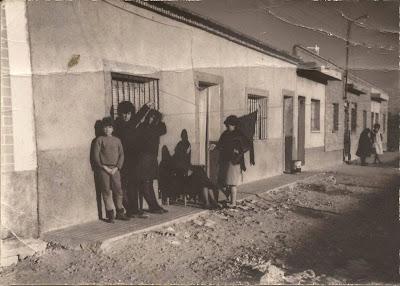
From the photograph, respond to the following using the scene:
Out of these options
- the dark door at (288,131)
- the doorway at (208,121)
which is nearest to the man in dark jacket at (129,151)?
the doorway at (208,121)

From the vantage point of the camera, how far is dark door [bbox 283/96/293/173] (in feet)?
42.8

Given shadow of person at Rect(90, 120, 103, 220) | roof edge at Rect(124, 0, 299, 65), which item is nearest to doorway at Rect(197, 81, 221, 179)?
roof edge at Rect(124, 0, 299, 65)

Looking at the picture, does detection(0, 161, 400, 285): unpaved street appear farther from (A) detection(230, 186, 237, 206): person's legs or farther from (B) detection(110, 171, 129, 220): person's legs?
(B) detection(110, 171, 129, 220): person's legs

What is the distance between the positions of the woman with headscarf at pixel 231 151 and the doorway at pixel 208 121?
1.52 metres

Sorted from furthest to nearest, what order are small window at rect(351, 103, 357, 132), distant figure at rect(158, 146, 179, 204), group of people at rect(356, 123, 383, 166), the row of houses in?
1. small window at rect(351, 103, 357, 132)
2. group of people at rect(356, 123, 383, 166)
3. distant figure at rect(158, 146, 179, 204)
4. the row of houses

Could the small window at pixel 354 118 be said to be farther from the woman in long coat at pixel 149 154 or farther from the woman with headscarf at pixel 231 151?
the woman in long coat at pixel 149 154

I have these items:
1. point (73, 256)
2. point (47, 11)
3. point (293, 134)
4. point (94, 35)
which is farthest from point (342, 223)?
point (293, 134)

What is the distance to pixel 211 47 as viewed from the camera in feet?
29.3

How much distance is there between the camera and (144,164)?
6.43m

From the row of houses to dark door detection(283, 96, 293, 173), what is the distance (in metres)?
2.01

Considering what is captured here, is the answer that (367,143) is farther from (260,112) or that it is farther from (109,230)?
(109,230)

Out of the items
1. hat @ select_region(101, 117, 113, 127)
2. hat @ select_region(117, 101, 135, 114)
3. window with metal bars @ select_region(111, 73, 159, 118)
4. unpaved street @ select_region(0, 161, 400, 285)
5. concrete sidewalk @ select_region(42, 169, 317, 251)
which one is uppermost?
window with metal bars @ select_region(111, 73, 159, 118)

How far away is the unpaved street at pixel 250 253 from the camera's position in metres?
4.44

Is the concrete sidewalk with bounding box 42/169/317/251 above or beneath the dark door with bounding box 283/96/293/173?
beneath
